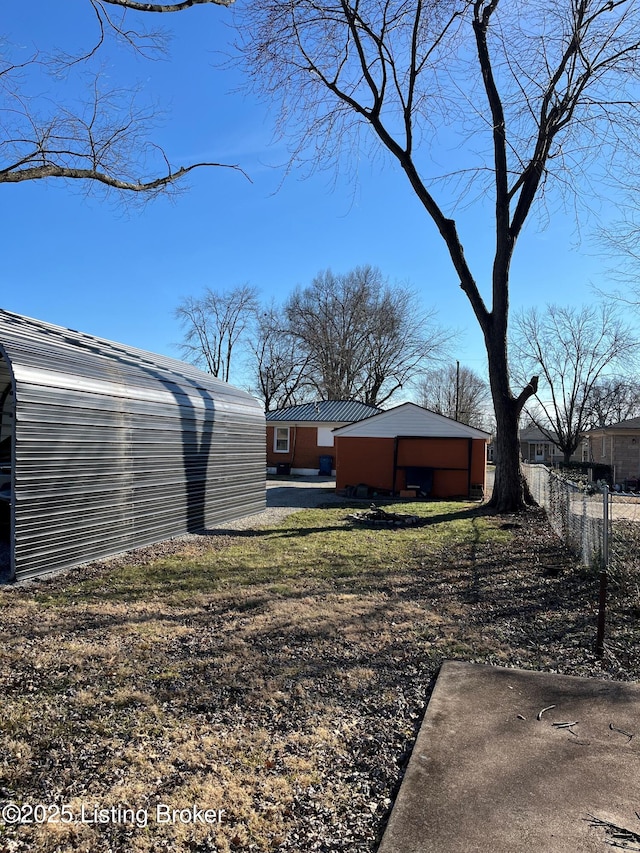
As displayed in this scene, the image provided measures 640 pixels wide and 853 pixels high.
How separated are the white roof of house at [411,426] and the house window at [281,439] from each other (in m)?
9.15

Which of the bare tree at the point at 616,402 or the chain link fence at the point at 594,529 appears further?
the bare tree at the point at 616,402

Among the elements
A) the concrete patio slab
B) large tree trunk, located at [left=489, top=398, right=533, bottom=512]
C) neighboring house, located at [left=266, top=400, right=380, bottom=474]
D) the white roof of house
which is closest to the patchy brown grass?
the concrete patio slab

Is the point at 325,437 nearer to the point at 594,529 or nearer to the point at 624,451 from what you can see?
the point at 624,451

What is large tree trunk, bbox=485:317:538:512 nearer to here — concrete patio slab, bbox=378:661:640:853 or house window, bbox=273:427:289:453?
concrete patio slab, bbox=378:661:640:853

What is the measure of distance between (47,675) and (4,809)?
5.27 feet

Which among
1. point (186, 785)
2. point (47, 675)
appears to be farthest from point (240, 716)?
point (47, 675)

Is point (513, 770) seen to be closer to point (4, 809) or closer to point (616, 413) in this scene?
point (4, 809)

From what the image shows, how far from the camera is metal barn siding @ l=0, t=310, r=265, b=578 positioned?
707cm

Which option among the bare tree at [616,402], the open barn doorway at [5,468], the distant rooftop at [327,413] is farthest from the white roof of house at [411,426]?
the bare tree at [616,402]

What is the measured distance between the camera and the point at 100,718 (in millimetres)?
3494

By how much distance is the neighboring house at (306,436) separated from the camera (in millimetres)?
28266

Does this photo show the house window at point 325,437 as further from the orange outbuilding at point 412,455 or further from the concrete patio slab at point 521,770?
the concrete patio slab at point 521,770

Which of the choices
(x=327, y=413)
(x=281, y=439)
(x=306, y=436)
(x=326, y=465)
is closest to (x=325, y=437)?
(x=306, y=436)

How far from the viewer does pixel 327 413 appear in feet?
94.4
